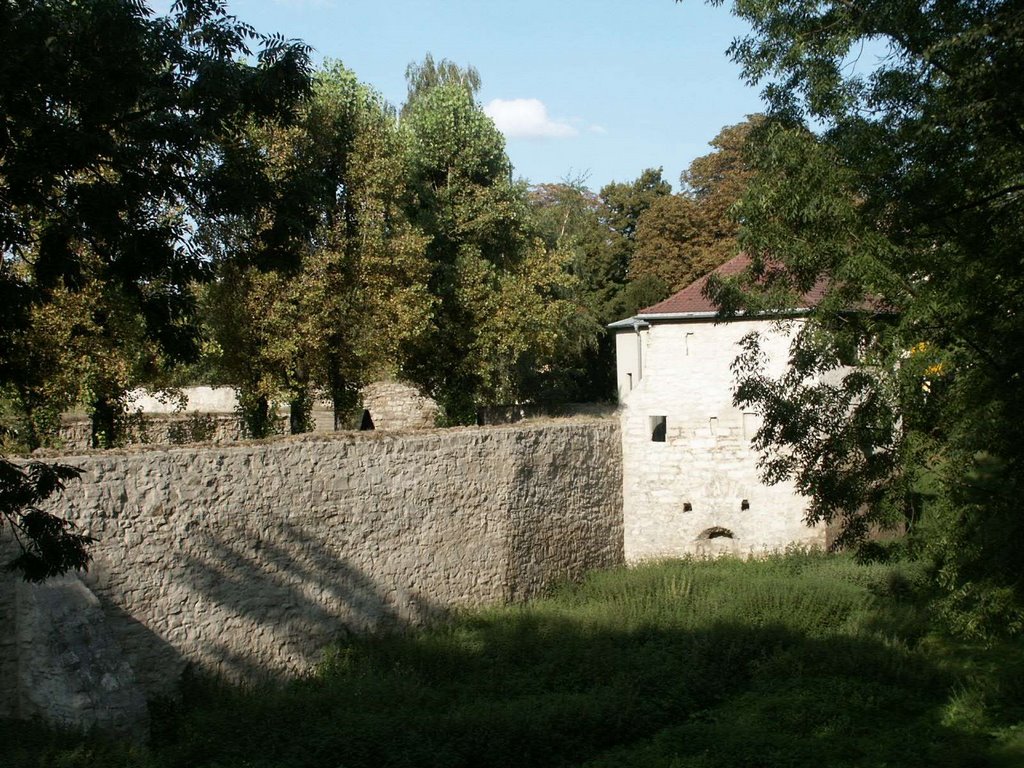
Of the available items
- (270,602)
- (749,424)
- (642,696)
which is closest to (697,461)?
(749,424)

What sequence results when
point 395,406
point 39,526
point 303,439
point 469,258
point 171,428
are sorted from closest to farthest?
1. point 39,526
2. point 303,439
3. point 171,428
4. point 469,258
5. point 395,406

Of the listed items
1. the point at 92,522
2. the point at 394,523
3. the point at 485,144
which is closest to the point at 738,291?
the point at 394,523

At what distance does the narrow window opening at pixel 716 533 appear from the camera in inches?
703

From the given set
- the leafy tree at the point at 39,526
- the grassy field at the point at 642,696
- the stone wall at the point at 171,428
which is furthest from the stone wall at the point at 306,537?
the stone wall at the point at 171,428

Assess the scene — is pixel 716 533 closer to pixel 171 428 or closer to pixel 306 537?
pixel 306 537

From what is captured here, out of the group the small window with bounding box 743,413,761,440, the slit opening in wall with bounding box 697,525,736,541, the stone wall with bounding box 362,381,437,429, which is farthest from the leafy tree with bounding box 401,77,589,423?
the slit opening in wall with bounding box 697,525,736,541

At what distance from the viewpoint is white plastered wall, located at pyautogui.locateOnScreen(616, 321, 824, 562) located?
1748cm

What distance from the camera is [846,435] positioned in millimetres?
10594

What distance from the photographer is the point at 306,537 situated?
12625mm

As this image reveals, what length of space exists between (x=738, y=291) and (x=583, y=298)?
20.7m

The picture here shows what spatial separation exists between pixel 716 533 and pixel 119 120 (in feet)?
43.9

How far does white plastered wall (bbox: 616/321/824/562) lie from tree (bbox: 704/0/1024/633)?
19.3ft

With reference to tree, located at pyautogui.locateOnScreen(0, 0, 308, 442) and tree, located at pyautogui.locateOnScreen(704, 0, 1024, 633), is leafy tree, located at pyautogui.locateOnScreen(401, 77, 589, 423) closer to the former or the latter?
tree, located at pyautogui.locateOnScreen(704, 0, 1024, 633)

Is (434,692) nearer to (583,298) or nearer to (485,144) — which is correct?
(485,144)
